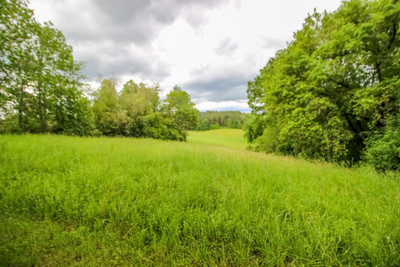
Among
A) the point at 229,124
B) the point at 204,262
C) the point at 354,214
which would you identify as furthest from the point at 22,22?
the point at 229,124

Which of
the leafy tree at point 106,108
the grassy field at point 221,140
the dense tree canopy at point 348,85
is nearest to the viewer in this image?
the dense tree canopy at point 348,85

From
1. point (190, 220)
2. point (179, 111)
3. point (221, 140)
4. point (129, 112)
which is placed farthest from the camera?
point (221, 140)

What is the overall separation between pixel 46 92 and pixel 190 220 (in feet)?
45.6

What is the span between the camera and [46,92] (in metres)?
9.90

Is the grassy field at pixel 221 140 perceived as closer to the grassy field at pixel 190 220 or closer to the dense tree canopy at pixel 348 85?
A: the dense tree canopy at pixel 348 85

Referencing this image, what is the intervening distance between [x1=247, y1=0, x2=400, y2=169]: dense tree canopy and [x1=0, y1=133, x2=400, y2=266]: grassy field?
19.4 ft

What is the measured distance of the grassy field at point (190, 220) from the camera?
5.84ft

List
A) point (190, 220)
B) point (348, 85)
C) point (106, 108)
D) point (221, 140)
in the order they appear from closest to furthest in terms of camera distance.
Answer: point (190, 220), point (348, 85), point (106, 108), point (221, 140)

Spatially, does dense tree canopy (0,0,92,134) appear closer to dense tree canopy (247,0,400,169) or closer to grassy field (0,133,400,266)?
grassy field (0,133,400,266)

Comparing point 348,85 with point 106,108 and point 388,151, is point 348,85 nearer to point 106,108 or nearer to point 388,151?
point 388,151

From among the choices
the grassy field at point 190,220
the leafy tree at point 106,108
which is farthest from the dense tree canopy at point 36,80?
the grassy field at point 190,220

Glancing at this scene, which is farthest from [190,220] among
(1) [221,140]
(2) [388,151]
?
(1) [221,140]

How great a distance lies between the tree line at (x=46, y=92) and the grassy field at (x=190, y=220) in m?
8.88

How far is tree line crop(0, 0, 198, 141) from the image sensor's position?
8.22 m
